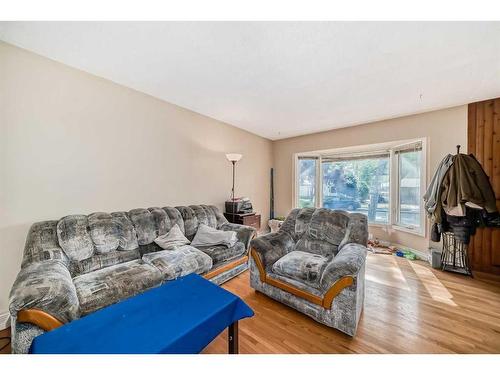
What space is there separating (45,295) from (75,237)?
2.48 feet

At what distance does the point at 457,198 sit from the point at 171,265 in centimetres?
335

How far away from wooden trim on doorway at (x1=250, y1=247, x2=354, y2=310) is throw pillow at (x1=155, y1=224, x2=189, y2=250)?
0.89 meters

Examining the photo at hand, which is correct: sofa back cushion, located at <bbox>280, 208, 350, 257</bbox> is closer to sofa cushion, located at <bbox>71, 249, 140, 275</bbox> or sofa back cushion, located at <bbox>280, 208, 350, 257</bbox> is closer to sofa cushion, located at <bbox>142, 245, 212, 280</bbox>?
sofa cushion, located at <bbox>142, 245, 212, 280</bbox>

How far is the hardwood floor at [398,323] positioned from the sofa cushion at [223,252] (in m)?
0.32

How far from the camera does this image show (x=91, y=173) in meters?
2.13

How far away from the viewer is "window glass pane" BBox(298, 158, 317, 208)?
461 cm

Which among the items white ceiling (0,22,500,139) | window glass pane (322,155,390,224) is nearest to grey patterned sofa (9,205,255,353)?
white ceiling (0,22,500,139)

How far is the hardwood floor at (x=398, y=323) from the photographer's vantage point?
1422 millimetres

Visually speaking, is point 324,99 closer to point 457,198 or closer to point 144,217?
point 457,198

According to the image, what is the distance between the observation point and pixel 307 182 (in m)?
4.67

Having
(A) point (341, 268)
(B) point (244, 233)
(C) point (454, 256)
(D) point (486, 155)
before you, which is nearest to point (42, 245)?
(B) point (244, 233)

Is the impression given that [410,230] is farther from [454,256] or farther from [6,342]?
[6,342]

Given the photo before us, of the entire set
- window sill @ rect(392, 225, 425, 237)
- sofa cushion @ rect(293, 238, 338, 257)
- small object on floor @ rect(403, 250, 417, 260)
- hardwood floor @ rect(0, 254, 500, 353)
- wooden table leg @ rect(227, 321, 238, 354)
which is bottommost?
hardwood floor @ rect(0, 254, 500, 353)

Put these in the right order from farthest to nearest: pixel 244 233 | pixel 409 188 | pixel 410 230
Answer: pixel 409 188 → pixel 410 230 → pixel 244 233
